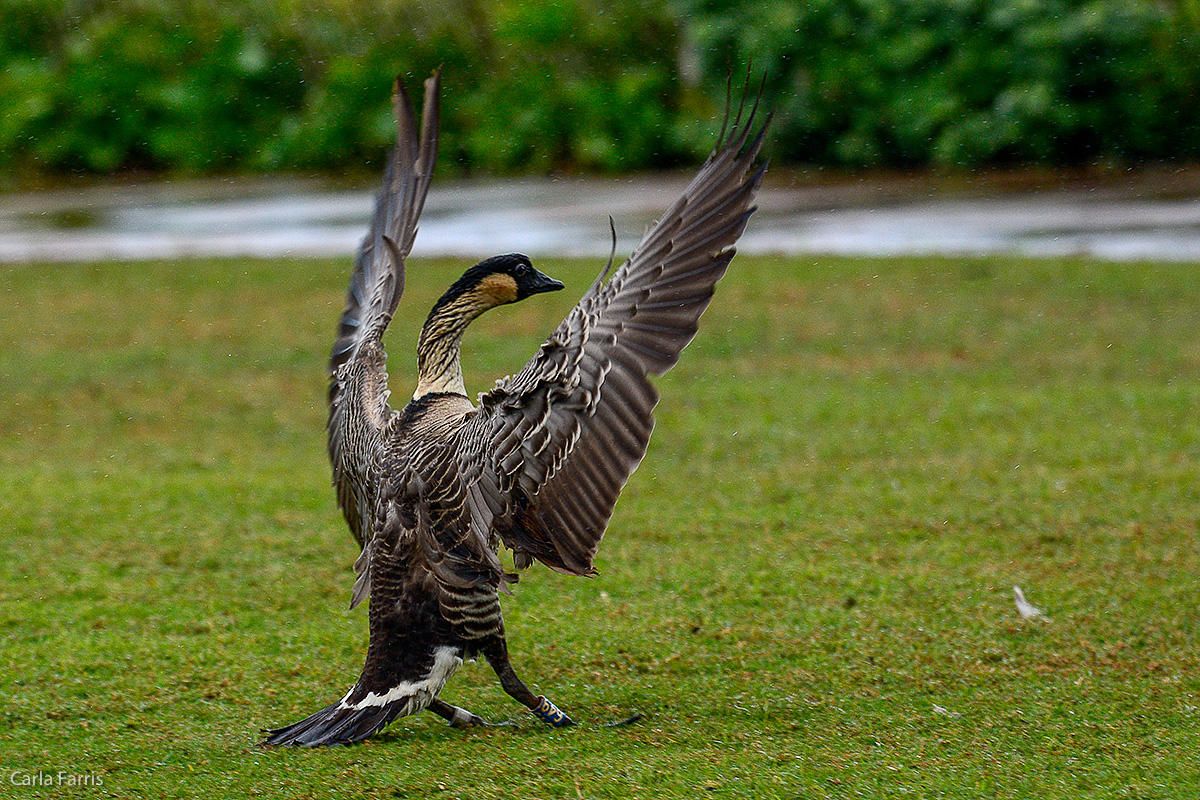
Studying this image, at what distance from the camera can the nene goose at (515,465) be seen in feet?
13.6

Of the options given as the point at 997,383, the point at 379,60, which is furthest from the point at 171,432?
the point at 379,60

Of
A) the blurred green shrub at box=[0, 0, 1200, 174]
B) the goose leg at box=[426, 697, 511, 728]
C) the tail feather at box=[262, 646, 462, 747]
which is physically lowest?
the goose leg at box=[426, 697, 511, 728]

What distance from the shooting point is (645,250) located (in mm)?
4262

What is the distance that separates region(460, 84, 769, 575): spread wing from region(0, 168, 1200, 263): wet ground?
8586mm

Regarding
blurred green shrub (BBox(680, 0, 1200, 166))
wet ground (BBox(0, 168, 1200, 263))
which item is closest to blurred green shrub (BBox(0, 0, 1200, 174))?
blurred green shrub (BBox(680, 0, 1200, 166))

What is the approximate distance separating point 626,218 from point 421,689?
10.7m

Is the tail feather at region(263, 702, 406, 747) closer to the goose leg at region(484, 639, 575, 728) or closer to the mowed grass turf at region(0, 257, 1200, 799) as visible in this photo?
the mowed grass turf at region(0, 257, 1200, 799)

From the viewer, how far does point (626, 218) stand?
14.6 metres

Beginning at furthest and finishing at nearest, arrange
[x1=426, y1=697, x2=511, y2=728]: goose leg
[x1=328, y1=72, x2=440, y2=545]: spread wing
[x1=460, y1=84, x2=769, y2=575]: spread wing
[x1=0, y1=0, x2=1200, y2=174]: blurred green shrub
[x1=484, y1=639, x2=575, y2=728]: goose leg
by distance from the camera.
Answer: [x1=0, y1=0, x2=1200, y2=174]: blurred green shrub
[x1=328, y1=72, x2=440, y2=545]: spread wing
[x1=426, y1=697, x2=511, y2=728]: goose leg
[x1=484, y1=639, x2=575, y2=728]: goose leg
[x1=460, y1=84, x2=769, y2=575]: spread wing

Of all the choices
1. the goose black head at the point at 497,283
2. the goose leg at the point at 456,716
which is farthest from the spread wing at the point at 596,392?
the goose leg at the point at 456,716

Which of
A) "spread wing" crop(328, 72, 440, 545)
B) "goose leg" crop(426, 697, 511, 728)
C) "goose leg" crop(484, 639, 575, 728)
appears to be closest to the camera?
"goose leg" crop(484, 639, 575, 728)

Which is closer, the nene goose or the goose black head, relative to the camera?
the nene goose

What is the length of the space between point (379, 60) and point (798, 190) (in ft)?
22.3

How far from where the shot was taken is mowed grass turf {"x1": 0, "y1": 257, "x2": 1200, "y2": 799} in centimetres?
425
